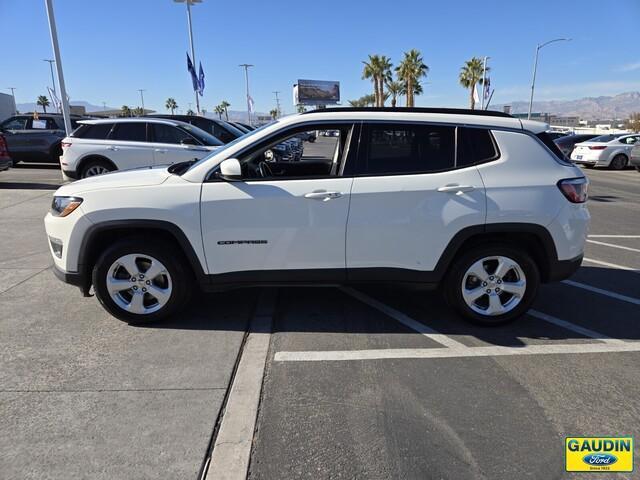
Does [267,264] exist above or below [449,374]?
above

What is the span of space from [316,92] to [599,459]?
297 ft

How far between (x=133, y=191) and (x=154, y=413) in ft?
5.80

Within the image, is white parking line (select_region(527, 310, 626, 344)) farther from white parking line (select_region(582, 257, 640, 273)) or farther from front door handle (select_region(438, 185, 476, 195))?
white parking line (select_region(582, 257, 640, 273))

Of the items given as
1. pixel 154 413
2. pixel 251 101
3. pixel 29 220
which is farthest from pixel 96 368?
pixel 251 101

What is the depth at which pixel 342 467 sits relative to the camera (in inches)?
89.9

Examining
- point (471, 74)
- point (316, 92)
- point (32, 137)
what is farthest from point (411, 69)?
point (32, 137)

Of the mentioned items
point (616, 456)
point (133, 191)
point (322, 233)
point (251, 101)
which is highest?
point (251, 101)

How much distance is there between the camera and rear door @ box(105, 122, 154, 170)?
9.37m

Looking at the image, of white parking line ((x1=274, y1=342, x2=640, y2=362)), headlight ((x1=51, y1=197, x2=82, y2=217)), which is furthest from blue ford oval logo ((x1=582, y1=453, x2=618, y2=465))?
headlight ((x1=51, y1=197, x2=82, y2=217))

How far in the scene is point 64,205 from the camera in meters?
3.65

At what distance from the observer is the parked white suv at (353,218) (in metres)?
3.51

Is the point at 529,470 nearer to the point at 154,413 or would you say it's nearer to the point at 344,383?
the point at 344,383

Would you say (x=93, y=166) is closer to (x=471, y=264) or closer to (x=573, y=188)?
(x=471, y=264)

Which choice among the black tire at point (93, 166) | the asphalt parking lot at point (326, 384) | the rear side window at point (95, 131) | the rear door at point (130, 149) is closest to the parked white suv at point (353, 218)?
the asphalt parking lot at point (326, 384)
